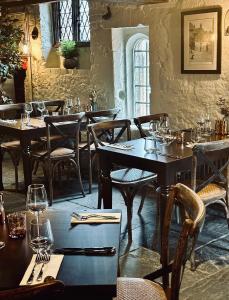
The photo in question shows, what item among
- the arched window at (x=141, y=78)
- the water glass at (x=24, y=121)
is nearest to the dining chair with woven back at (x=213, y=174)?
the water glass at (x=24, y=121)

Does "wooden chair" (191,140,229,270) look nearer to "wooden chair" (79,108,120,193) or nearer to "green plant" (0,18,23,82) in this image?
"wooden chair" (79,108,120,193)

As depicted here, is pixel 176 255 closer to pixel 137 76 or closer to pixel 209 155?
pixel 209 155

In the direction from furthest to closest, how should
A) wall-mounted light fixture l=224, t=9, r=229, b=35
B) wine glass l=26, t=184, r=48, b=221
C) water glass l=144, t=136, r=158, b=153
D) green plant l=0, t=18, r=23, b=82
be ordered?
green plant l=0, t=18, r=23, b=82
wall-mounted light fixture l=224, t=9, r=229, b=35
water glass l=144, t=136, r=158, b=153
wine glass l=26, t=184, r=48, b=221

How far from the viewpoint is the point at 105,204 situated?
3.76m

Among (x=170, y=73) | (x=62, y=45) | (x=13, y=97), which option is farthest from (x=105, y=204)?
(x=13, y=97)

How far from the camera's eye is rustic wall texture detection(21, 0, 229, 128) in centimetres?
459

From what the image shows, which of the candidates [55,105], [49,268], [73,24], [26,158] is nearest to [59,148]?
[26,158]

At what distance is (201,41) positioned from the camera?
454 centimetres

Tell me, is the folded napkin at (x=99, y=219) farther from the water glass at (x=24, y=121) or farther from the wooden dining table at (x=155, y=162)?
the water glass at (x=24, y=121)

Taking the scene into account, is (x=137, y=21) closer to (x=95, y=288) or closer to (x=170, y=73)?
(x=170, y=73)

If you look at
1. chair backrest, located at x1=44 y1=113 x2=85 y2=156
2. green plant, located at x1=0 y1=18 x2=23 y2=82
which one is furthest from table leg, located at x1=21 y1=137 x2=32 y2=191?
green plant, located at x1=0 y1=18 x2=23 y2=82

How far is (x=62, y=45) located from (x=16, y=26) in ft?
3.96

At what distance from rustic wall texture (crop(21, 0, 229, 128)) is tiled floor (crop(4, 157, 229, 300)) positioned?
1.03 metres

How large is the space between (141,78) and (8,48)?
2.27 metres
